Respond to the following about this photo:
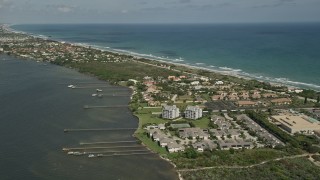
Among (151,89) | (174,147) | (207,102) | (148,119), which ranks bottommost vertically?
(148,119)

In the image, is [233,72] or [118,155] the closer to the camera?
[118,155]

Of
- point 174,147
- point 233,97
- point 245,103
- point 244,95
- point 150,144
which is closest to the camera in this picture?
point 174,147

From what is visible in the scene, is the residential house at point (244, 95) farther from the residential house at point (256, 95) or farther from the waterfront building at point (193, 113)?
the waterfront building at point (193, 113)

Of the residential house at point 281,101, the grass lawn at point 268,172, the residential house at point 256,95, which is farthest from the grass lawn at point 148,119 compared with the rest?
the residential house at point 281,101

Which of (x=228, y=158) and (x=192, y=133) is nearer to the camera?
(x=228, y=158)

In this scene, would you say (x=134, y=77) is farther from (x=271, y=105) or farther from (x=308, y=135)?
(x=308, y=135)

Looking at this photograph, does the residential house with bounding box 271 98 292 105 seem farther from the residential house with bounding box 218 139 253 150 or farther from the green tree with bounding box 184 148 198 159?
the green tree with bounding box 184 148 198 159

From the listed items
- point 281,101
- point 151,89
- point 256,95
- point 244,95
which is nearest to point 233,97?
point 244,95

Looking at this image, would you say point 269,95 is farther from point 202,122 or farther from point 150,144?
point 150,144

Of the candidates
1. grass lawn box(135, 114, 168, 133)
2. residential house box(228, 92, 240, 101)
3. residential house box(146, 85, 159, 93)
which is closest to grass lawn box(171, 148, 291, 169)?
grass lawn box(135, 114, 168, 133)

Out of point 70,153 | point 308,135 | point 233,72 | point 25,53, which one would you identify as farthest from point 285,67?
point 25,53
